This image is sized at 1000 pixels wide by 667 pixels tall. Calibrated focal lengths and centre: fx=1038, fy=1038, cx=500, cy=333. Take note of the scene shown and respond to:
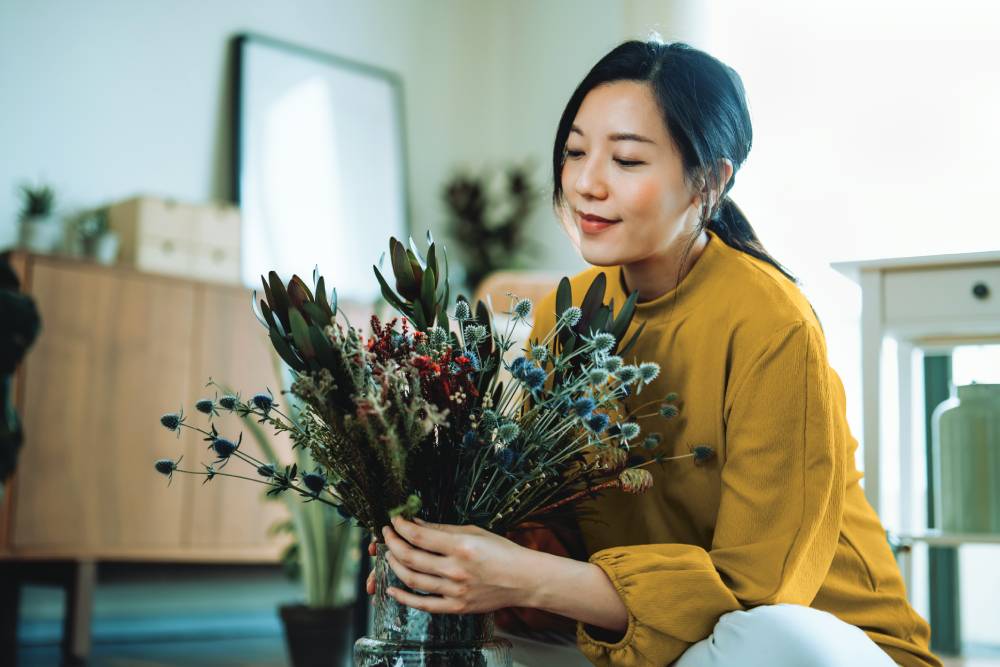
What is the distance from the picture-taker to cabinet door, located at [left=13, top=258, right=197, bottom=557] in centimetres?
308

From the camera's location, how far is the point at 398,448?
2.89 feet

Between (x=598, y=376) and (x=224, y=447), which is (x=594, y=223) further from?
(x=224, y=447)

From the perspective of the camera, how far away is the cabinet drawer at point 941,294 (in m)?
1.77

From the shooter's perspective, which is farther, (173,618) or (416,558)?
(173,618)

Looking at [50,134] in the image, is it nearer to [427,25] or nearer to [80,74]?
[80,74]

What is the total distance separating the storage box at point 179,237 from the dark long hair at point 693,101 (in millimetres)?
2459

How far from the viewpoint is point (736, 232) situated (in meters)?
1.36

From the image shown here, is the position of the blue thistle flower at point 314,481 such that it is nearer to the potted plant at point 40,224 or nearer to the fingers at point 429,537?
the fingers at point 429,537

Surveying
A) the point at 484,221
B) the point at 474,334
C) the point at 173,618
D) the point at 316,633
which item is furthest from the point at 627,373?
the point at 484,221

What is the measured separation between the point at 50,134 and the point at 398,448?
324 centimetres

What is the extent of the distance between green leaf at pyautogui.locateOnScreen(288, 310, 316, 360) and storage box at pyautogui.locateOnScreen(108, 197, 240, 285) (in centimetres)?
264

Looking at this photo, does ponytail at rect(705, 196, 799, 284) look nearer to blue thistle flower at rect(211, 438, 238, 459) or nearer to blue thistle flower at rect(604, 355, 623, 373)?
blue thistle flower at rect(604, 355, 623, 373)

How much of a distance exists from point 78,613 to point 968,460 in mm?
2516

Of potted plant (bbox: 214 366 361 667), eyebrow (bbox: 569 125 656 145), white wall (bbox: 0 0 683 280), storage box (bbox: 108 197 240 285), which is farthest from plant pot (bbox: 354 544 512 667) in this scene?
white wall (bbox: 0 0 683 280)
